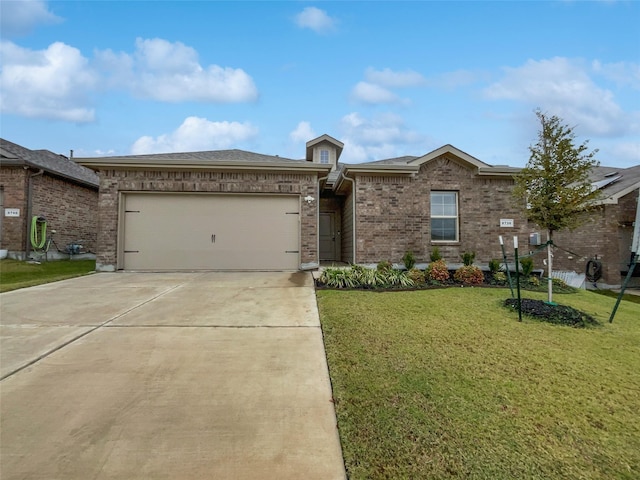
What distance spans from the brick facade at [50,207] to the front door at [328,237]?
396 inches

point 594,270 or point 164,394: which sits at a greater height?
point 594,270

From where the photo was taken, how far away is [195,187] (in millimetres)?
9336

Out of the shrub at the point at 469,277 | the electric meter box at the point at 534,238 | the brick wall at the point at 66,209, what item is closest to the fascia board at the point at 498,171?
the electric meter box at the point at 534,238

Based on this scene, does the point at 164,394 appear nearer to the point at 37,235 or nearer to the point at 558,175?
the point at 558,175

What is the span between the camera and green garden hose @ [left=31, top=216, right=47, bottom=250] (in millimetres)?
10672

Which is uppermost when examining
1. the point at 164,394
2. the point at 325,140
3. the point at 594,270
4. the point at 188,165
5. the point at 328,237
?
the point at 325,140

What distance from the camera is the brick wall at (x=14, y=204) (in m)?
10.4

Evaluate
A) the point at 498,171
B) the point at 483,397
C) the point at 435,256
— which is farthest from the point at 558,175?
the point at 498,171

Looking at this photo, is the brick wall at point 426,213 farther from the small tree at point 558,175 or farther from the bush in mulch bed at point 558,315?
the bush in mulch bed at point 558,315

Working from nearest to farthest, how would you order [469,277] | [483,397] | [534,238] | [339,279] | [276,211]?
[483,397]
[339,279]
[469,277]
[276,211]
[534,238]

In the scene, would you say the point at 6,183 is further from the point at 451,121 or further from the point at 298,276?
the point at 451,121

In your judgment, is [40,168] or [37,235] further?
[37,235]

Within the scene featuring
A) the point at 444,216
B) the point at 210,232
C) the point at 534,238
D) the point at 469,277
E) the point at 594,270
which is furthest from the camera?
the point at 594,270

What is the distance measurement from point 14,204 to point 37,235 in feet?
3.88
